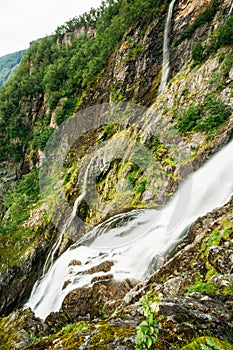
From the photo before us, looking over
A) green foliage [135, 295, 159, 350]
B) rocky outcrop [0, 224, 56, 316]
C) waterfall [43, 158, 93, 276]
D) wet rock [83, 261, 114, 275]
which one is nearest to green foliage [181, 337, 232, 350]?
green foliage [135, 295, 159, 350]

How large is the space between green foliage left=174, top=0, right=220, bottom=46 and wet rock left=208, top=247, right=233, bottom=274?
18.7m

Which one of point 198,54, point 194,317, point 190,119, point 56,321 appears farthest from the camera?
point 198,54

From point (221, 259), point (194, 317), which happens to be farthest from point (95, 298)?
point (194, 317)

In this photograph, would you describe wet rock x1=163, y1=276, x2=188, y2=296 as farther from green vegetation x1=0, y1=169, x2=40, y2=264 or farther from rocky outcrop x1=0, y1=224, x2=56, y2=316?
green vegetation x1=0, y1=169, x2=40, y2=264

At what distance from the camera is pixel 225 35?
16.8 meters

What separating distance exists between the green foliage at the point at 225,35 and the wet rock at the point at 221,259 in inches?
585

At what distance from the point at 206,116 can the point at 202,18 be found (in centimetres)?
911

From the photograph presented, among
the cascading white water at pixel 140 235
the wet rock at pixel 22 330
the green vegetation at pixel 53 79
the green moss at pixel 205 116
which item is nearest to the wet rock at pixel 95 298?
the cascading white water at pixel 140 235

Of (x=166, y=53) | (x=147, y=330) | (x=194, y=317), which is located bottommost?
(x=194, y=317)

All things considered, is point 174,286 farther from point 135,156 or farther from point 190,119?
point 135,156

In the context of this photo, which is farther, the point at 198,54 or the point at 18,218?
the point at 18,218

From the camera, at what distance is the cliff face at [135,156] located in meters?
6.37

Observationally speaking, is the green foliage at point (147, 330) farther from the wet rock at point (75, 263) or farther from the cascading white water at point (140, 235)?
the wet rock at point (75, 263)

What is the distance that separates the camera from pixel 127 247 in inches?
457
